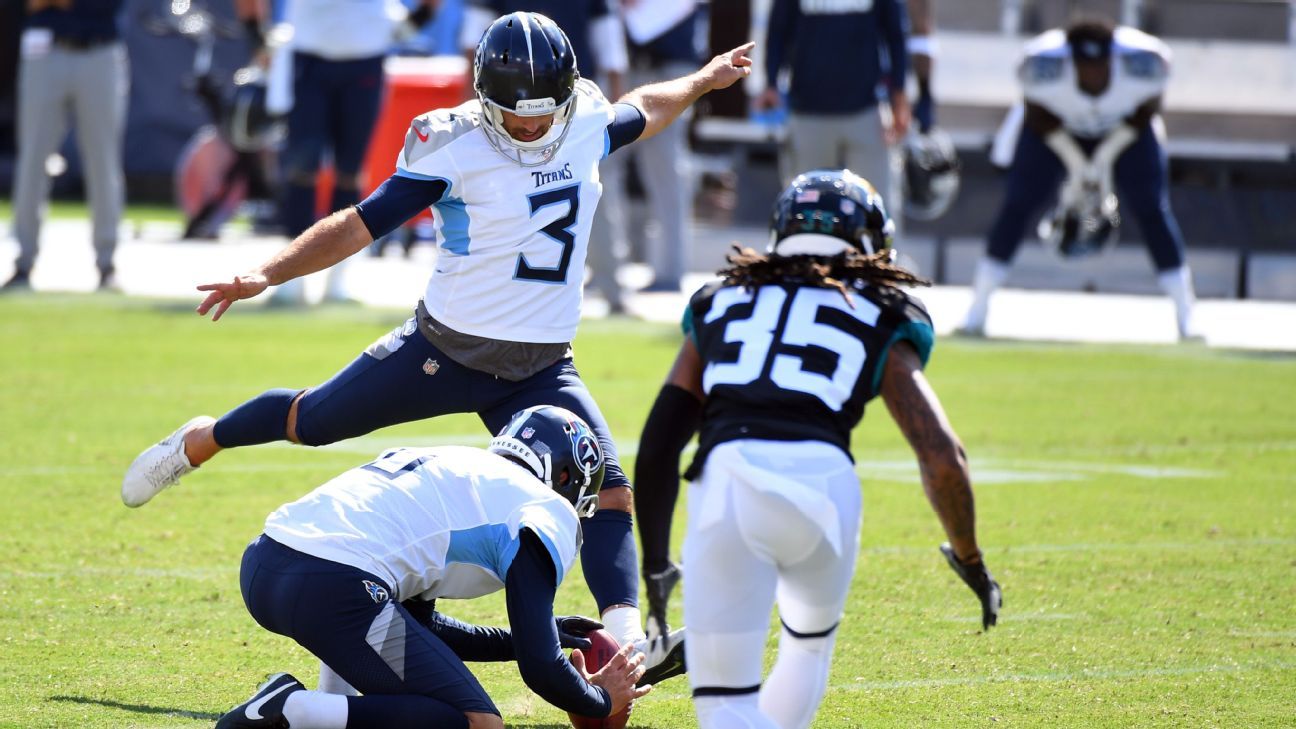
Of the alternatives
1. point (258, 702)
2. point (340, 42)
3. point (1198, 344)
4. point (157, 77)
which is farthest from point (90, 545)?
point (157, 77)

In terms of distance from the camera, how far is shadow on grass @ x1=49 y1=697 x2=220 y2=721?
4500 millimetres

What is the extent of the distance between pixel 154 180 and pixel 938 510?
66.2 ft

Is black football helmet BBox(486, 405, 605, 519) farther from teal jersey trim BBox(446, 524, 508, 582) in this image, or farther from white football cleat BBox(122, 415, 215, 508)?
white football cleat BBox(122, 415, 215, 508)

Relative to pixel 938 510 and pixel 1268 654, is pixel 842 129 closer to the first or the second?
pixel 1268 654

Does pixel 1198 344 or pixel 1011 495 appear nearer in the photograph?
pixel 1011 495

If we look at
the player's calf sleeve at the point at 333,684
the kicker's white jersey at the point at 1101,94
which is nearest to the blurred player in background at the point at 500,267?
the player's calf sleeve at the point at 333,684

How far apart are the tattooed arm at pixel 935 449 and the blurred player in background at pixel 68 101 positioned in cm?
974

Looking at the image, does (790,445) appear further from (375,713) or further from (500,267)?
(500,267)

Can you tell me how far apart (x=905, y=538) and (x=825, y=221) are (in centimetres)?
286

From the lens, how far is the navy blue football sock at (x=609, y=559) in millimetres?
4891

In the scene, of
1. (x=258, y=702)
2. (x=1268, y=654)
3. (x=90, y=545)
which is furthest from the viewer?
(x=90, y=545)

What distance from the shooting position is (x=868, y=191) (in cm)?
430

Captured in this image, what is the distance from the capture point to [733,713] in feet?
12.6

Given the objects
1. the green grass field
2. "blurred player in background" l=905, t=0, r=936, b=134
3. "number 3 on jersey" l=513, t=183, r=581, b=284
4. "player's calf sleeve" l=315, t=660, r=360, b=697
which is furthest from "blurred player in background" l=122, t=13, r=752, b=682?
"blurred player in background" l=905, t=0, r=936, b=134
